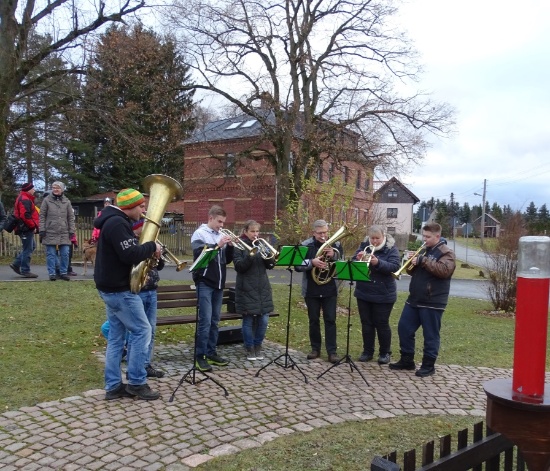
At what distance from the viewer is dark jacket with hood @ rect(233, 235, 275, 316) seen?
21.3 ft

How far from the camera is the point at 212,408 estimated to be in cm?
485

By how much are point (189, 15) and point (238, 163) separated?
7681 millimetres

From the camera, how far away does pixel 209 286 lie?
6.08 meters

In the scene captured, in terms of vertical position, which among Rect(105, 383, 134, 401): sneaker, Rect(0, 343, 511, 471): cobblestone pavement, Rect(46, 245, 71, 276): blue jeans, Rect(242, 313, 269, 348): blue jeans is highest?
Rect(46, 245, 71, 276): blue jeans

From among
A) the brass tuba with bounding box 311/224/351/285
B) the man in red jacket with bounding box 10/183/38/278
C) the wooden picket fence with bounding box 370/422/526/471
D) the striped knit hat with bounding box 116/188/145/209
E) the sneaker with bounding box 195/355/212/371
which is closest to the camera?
the wooden picket fence with bounding box 370/422/526/471

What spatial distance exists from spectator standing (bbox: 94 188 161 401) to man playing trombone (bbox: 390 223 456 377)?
10.6 ft

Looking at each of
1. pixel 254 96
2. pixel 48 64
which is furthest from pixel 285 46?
pixel 48 64

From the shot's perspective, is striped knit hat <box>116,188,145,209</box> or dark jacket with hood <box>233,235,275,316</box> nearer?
striped knit hat <box>116,188,145,209</box>

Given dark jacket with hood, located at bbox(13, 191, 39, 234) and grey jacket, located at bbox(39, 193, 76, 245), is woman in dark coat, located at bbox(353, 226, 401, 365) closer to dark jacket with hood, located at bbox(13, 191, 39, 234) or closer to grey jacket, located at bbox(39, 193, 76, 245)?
grey jacket, located at bbox(39, 193, 76, 245)

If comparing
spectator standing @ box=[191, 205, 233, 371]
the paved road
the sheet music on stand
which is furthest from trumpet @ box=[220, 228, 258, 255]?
the paved road

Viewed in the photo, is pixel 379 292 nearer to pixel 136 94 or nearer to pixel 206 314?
pixel 206 314

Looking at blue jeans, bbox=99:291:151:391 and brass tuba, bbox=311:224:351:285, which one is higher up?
brass tuba, bbox=311:224:351:285

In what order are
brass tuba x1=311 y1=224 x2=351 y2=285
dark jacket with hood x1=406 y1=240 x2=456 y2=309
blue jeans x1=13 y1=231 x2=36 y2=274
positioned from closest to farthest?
1. dark jacket with hood x1=406 y1=240 x2=456 y2=309
2. brass tuba x1=311 y1=224 x2=351 y2=285
3. blue jeans x1=13 y1=231 x2=36 y2=274

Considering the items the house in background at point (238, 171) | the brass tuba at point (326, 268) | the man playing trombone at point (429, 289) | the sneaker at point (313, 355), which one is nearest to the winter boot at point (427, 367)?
the man playing trombone at point (429, 289)
